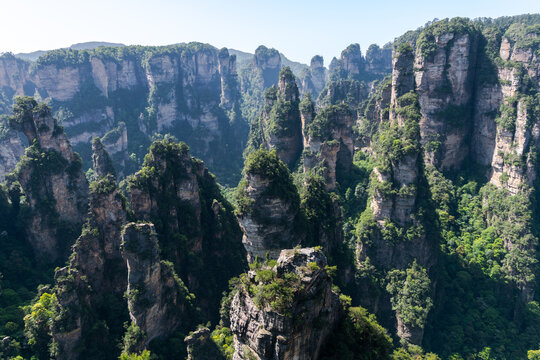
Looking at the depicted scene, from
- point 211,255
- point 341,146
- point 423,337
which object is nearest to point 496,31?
point 341,146

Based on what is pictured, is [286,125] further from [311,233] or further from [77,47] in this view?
[77,47]

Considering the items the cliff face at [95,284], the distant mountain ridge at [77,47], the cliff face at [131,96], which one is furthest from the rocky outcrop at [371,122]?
the distant mountain ridge at [77,47]

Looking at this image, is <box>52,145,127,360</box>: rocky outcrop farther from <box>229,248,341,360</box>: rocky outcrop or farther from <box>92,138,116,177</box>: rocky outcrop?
<box>92,138,116,177</box>: rocky outcrop

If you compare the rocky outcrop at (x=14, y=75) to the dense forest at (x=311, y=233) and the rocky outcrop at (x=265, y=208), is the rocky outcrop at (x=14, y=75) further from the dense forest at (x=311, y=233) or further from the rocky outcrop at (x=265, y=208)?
the rocky outcrop at (x=265, y=208)

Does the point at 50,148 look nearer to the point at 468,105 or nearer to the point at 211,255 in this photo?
the point at 211,255

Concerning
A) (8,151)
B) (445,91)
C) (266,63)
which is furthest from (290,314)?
(266,63)

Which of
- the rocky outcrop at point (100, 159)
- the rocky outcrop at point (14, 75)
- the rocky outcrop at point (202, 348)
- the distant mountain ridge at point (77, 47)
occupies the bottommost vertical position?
the rocky outcrop at point (202, 348)

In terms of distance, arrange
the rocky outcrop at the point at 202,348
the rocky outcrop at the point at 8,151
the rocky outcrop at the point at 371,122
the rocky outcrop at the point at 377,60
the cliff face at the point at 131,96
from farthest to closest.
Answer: the rocky outcrop at the point at 377,60
the cliff face at the point at 131,96
the rocky outcrop at the point at 371,122
the rocky outcrop at the point at 8,151
the rocky outcrop at the point at 202,348

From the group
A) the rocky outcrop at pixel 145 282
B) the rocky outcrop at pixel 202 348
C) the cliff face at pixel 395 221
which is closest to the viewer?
the rocky outcrop at pixel 202 348
